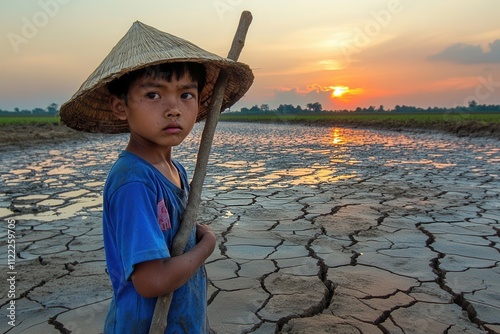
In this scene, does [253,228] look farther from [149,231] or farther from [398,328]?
[149,231]

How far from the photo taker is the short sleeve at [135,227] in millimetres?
908

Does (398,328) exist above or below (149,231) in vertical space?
below

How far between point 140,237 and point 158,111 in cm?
31

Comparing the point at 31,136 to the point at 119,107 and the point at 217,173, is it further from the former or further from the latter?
the point at 119,107

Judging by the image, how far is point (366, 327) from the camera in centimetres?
Answer: 209

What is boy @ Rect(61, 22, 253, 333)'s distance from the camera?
3.06 feet

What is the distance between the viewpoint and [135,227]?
0.92m

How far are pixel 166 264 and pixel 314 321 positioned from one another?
4.47 ft

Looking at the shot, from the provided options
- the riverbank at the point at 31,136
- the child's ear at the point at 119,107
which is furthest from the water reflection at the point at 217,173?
the riverbank at the point at 31,136

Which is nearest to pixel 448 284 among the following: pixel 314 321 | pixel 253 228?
pixel 314 321

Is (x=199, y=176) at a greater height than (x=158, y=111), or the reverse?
(x=158, y=111)

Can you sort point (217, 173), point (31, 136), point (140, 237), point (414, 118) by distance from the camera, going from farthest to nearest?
point (414, 118), point (31, 136), point (217, 173), point (140, 237)

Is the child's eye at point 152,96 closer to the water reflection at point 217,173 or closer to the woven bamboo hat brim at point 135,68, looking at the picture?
the woven bamboo hat brim at point 135,68

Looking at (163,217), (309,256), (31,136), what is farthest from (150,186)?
(31,136)
